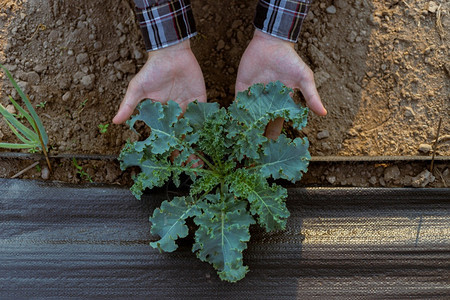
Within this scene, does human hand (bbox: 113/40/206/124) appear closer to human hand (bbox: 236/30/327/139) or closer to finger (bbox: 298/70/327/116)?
human hand (bbox: 236/30/327/139)

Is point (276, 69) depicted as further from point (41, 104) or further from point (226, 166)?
point (41, 104)

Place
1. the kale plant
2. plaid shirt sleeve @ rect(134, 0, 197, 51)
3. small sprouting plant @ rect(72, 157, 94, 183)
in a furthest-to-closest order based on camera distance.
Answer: small sprouting plant @ rect(72, 157, 94, 183)
plaid shirt sleeve @ rect(134, 0, 197, 51)
the kale plant

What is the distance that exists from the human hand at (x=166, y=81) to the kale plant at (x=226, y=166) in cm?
12

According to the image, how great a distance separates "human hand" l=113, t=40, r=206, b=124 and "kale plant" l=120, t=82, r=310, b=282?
122mm

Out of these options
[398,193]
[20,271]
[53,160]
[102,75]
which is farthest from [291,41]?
[20,271]

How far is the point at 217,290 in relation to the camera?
5.63 ft

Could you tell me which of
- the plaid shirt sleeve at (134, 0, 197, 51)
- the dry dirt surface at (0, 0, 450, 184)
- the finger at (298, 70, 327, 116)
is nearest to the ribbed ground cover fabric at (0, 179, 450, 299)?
the dry dirt surface at (0, 0, 450, 184)

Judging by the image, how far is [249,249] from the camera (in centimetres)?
175

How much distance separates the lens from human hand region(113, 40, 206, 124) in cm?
173

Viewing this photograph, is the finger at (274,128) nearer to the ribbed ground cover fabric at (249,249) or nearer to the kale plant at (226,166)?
the kale plant at (226,166)

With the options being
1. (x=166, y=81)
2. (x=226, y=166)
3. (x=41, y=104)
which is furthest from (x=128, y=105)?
(x=41, y=104)

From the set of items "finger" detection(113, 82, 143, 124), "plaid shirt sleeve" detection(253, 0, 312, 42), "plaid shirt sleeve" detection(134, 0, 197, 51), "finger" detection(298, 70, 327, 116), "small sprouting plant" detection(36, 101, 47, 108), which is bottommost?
"small sprouting plant" detection(36, 101, 47, 108)

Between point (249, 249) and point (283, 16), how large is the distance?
3.57 feet

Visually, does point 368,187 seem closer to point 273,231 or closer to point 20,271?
point 273,231
